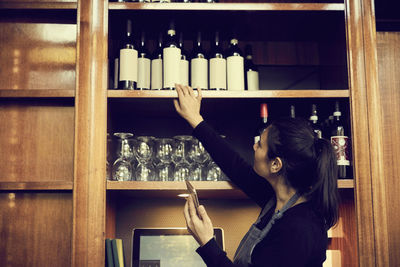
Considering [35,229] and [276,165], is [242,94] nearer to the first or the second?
[276,165]

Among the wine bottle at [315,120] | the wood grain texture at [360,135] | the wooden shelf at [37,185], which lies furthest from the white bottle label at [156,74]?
the wood grain texture at [360,135]

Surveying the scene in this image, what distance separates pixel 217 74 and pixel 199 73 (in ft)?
0.23

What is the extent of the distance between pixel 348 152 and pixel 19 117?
4.05 ft

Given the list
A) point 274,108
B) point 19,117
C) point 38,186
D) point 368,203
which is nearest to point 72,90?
point 19,117

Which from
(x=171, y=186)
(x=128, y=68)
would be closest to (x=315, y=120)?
(x=171, y=186)

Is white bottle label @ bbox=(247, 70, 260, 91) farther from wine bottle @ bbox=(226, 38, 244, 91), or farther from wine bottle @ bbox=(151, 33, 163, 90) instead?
wine bottle @ bbox=(151, 33, 163, 90)

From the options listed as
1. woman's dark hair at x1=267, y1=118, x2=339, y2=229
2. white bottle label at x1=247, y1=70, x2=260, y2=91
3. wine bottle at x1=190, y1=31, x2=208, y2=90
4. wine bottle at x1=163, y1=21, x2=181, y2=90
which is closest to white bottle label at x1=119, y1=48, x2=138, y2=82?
wine bottle at x1=163, y1=21, x2=181, y2=90

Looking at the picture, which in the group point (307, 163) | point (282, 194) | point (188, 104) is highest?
point (188, 104)

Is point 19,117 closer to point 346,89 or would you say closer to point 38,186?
point 38,186

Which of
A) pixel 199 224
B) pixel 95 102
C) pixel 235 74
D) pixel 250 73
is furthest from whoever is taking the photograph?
pixel 250 73

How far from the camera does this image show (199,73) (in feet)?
5.84

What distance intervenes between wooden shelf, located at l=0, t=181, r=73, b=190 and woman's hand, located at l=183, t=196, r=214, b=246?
447 mm

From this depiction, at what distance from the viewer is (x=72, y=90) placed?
1686 mm

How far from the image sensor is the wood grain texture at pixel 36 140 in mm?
1690
